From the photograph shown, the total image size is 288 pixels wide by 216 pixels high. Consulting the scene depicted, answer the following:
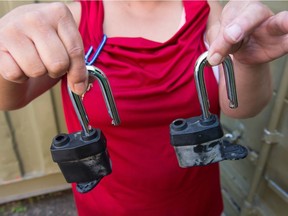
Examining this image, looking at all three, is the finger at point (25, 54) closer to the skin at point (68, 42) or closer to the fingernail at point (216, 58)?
the skin at point (68, 42)

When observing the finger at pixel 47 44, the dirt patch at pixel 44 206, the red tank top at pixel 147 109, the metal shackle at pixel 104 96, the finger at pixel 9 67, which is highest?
the finger at pixel 47 44

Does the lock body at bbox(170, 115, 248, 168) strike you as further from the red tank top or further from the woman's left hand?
the red tank top

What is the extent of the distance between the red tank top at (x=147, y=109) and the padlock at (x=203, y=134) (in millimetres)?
249

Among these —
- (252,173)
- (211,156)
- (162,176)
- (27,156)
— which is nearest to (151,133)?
(162,176)

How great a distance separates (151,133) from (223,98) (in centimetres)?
19

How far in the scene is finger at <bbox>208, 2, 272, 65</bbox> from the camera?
1.41 feet

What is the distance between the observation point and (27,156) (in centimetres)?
162

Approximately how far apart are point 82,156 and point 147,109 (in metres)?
0.29

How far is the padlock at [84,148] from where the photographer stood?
17.8 inches

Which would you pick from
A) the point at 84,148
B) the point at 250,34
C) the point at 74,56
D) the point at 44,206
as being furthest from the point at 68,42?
the point at 44,206

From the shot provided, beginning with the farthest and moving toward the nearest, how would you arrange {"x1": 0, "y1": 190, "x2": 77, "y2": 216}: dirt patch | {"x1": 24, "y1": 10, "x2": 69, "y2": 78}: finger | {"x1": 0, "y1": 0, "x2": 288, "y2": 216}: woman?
{"x1": 0, "y1": 190, "x2": 77, "y2": 216}: dirt patch, {"x1": 0, "y1": 0, "x2": 288, "y2": 216}: woman, {"x1": 24, "y1": 10, "x2": 69, "y2": 78}: finger

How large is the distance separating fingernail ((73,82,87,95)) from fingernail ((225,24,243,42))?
21 centimetres

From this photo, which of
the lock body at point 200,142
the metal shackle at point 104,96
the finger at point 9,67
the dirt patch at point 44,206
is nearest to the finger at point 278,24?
the lock body at point 200,142

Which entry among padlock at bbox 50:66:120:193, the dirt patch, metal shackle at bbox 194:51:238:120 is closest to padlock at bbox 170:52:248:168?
metal shackle at bbox 194:51:238:120
